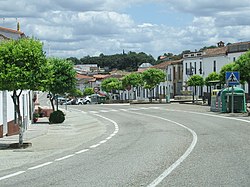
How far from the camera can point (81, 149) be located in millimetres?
19281

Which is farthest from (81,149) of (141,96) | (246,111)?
(141,96)

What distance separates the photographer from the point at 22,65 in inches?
781

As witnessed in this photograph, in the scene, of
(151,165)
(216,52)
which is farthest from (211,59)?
(151,165)

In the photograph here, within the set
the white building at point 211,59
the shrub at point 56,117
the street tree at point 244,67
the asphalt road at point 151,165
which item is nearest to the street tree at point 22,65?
the asphalt road at point 151,165

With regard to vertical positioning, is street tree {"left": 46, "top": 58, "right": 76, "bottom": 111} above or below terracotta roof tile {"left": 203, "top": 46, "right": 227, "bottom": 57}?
below

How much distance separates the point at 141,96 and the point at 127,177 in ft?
335

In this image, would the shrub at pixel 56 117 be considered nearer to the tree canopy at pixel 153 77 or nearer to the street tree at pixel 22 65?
the street tree at pixel 22 65

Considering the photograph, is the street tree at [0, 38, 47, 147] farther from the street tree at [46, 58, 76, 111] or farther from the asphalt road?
the street tree at [46, 58, 76, 111]

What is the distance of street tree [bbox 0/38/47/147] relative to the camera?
19312 mm

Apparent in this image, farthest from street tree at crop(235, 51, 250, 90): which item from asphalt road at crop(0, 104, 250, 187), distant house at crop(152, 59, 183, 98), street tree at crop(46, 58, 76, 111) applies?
distant house at crop(152, 59, 183, 98)

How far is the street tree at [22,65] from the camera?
19312 millimetres

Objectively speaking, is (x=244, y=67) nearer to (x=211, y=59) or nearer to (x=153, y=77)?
(x=153, y=77)

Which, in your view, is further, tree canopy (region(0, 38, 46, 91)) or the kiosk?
the kiosk

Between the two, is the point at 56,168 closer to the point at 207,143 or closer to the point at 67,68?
the point at 207,143
